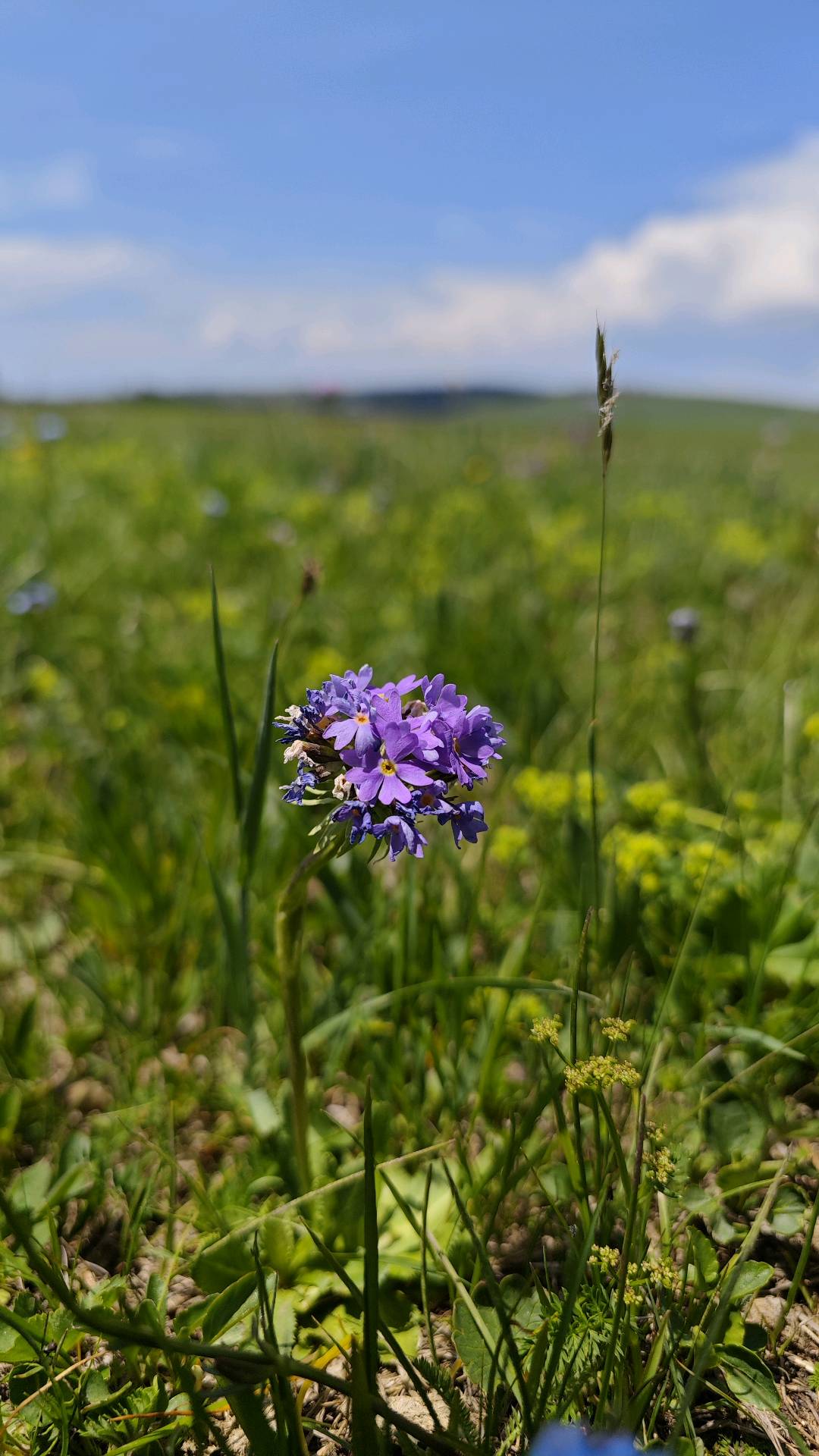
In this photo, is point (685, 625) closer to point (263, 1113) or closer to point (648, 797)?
point (648, 797)

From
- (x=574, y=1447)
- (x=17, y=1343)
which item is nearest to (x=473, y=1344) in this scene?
(x=574, y=1447)

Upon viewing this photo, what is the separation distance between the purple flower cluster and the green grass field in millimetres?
414

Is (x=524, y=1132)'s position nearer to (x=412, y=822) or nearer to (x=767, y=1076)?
(x=412, y=822)

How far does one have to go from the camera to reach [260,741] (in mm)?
1732

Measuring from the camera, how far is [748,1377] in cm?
148

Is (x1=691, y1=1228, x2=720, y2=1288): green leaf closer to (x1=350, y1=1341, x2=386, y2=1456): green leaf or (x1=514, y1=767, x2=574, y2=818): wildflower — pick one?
(x1=350, y1=1341, x2=386, y2=1456): green leaf

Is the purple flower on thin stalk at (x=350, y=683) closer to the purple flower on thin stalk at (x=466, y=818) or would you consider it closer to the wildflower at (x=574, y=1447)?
the purple flower on thin stalk at (x=466, y=818)

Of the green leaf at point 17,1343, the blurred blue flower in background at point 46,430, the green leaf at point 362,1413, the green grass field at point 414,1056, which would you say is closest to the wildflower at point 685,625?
the green grass field at point 414,1056

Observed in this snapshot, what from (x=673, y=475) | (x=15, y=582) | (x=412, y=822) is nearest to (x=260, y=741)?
(x=412, y=822)

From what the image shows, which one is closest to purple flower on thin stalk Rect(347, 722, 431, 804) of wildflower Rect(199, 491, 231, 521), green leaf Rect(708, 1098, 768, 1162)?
green leaf Rect(708, 1098, 768, 1162)

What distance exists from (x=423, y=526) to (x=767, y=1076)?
4.98 metres

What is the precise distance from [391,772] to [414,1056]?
1034mm

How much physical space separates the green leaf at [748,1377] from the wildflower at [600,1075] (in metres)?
0.50

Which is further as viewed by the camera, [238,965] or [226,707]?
[238,965]
